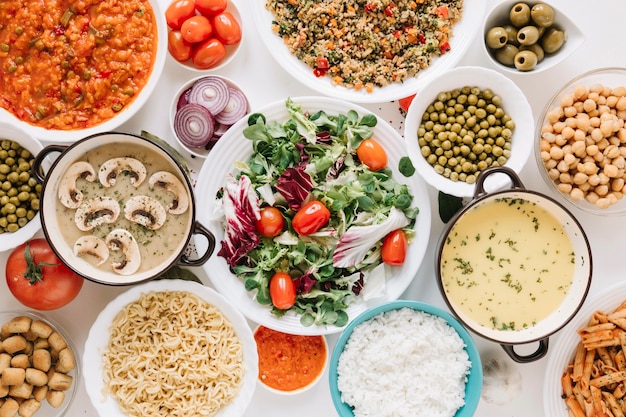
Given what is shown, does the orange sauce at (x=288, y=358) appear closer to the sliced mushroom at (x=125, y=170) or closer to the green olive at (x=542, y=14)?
the sliced mushroom at (x=125, y=170)

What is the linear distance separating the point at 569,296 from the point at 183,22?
212cm

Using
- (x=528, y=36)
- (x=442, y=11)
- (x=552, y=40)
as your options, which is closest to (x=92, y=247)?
(x=442, y=11)

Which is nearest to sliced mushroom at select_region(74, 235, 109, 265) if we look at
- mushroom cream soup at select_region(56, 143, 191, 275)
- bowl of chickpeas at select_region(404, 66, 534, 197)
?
mushroom cream soup at select_region(56, 143, 191, 275)

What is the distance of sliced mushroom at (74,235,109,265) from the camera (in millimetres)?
2676

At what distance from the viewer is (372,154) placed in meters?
2.76

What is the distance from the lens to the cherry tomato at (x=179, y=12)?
114 inches

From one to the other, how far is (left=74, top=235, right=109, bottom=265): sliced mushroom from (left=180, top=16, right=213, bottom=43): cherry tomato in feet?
3.24

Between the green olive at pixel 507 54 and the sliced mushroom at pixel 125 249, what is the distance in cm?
182

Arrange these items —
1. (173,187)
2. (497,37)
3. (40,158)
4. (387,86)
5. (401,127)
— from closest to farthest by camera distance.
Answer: (40,158)
(173,187)
(497,37)
(387,86)
(401,127)

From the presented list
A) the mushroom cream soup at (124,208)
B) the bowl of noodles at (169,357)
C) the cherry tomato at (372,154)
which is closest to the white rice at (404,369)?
the bowl of noodles at (169,357)

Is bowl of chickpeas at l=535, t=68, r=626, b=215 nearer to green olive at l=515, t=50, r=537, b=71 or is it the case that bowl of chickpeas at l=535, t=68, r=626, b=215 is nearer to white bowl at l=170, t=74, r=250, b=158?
green olive at l=515, t=50, r=537, b=71

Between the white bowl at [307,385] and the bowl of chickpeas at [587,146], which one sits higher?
the bowl of chickpeas at [587,146]

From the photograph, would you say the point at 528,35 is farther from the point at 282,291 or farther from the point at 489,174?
the point at 282,291

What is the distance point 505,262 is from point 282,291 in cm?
96
